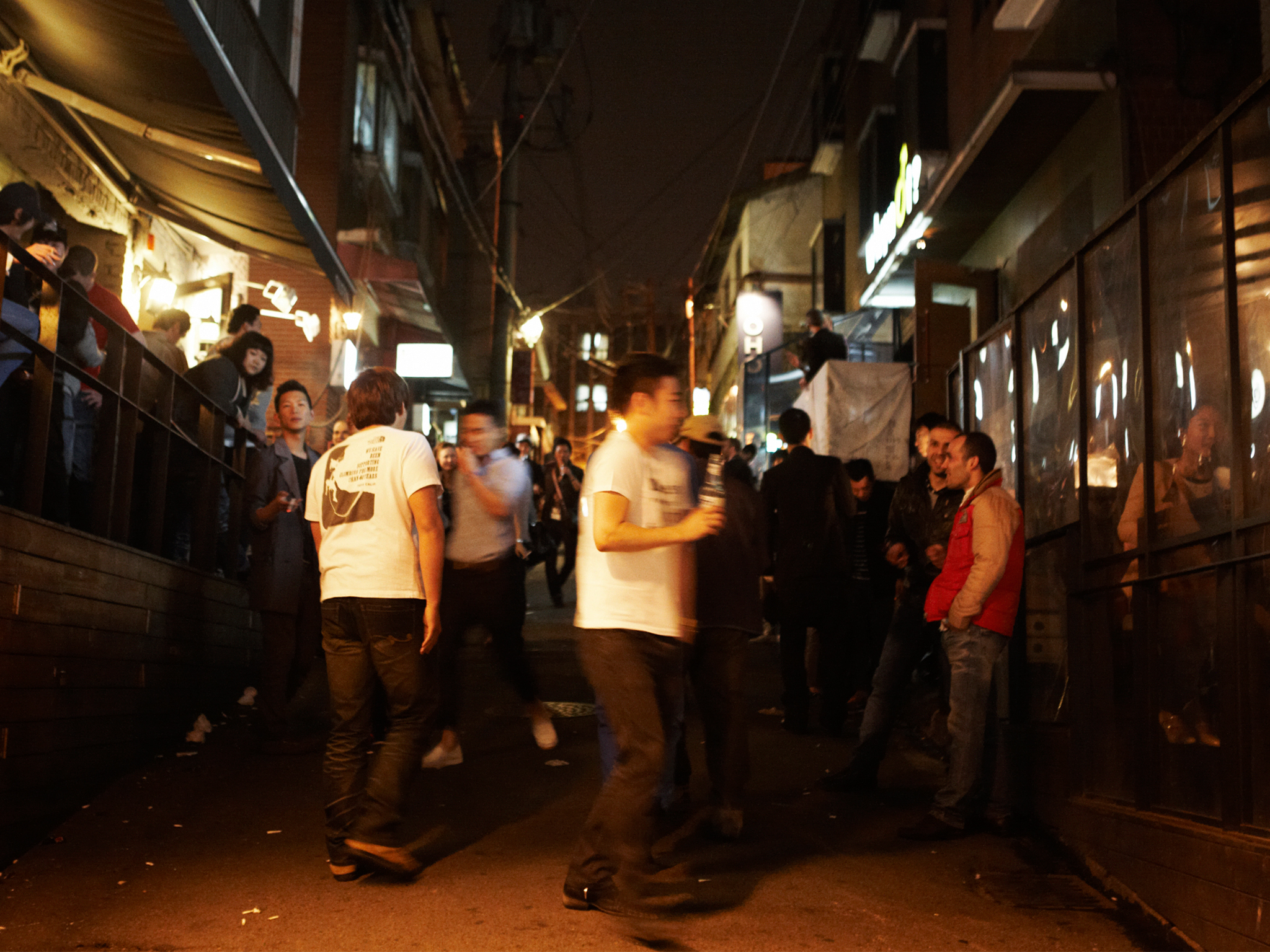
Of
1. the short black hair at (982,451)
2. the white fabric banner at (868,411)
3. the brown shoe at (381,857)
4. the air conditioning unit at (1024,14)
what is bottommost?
the brown shoe at (381,857)

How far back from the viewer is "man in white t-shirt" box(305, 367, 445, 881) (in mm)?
4938

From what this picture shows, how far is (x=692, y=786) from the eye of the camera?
694 cm

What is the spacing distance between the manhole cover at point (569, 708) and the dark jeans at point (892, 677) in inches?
106

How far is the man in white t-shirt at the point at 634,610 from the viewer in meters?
4.30

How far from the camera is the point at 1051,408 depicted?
7.05 m

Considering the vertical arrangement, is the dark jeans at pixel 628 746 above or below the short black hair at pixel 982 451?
below

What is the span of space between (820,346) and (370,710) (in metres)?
12.6

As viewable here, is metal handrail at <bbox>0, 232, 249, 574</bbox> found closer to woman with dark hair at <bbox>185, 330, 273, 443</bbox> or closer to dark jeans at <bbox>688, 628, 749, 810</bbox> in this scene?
woman with dark hair at <bbox>185, 330, 273, 443</bbox>

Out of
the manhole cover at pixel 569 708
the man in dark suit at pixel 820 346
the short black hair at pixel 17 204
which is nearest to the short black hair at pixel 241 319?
the short black hair at pixel 17 204

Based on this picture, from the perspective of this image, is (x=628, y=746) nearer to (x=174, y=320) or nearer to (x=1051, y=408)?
(x=1051, y=408)

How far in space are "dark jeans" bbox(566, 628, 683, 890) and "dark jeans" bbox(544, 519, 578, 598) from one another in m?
10.8

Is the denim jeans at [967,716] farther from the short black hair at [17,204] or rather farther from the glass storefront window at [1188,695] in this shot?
the short black hair at [17,204]

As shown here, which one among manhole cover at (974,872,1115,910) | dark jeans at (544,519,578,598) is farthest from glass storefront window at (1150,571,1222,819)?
dark jeans at (544,519,578,598)

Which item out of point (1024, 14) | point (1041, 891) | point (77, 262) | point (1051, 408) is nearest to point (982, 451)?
point (1051, 408)
